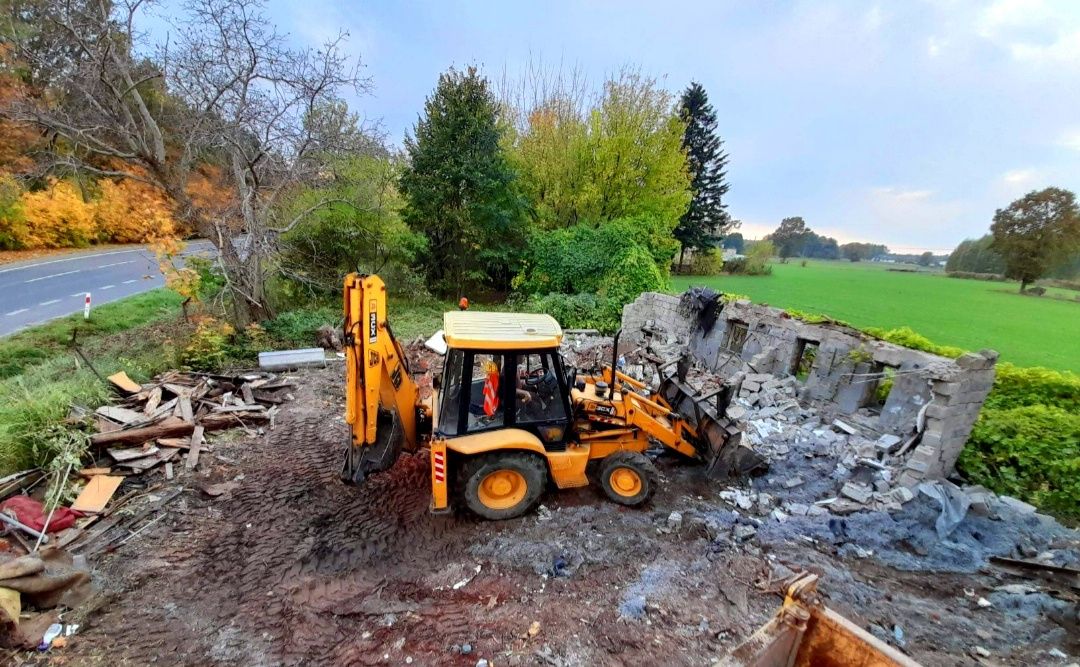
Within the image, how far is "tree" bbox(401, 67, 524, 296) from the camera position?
14.0 m

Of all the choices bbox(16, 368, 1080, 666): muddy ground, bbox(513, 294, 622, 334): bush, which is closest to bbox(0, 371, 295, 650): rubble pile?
bbox(16, 368, 1080, 666): muddy ground

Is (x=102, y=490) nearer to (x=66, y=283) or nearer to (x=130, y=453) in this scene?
(x=130, y=453)

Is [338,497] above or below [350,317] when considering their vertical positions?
below

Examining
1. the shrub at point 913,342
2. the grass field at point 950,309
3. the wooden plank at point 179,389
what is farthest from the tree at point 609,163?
the wooden plank at point 179,389

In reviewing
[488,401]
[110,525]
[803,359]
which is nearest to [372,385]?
[488,401]

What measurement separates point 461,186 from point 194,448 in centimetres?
A: 1125

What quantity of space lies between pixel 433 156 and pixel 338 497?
482 inches

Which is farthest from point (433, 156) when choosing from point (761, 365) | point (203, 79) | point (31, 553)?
point (31, 553)

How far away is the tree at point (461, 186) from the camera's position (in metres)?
14.0

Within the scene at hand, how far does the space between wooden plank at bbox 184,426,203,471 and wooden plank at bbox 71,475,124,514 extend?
57 cm

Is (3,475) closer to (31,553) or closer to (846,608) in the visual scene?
(31,553)

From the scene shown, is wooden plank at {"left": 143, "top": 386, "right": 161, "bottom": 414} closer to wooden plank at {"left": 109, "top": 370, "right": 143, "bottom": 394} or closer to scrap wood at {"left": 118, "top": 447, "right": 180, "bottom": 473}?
wooden plank at {"left": 109, "top": 370, "right": 143, "bottom": 394}

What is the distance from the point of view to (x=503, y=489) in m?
4.41

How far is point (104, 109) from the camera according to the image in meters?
8.03
